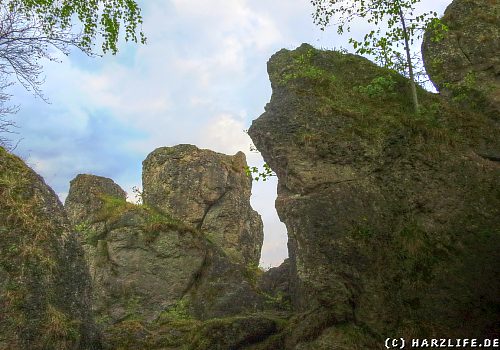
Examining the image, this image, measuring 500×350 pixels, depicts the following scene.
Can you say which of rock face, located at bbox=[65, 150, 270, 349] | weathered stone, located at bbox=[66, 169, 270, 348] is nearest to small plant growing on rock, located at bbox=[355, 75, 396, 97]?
rock face, located at bbox=[65, 150, 270, 349]

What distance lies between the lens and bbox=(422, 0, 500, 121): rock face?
15492 mm

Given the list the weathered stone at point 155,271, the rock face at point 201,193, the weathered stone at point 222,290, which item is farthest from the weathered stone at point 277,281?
the rock face at point 201,193

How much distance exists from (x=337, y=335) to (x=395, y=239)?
2.84m

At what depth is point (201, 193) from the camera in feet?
103

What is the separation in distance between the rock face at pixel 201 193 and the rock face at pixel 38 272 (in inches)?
791

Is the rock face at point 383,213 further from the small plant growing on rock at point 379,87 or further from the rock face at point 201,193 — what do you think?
the rock face at point 201,193

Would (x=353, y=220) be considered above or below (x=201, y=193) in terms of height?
below

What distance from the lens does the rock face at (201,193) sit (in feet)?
102

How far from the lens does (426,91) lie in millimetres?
15430

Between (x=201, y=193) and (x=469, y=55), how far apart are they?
1935 cm

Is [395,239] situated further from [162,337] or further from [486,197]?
[162,337]

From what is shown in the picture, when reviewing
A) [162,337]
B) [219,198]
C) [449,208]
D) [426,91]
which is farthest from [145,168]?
[449,208]

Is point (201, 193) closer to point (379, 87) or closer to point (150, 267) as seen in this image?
point (150, 267)
